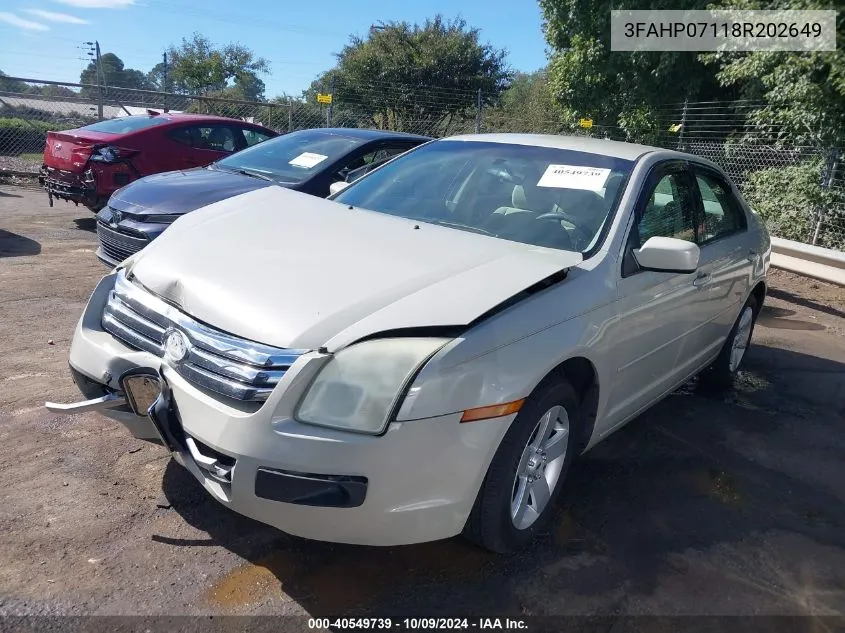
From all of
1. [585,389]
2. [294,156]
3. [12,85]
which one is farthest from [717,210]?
[12,85]

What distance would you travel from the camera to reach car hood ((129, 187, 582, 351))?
2.43m

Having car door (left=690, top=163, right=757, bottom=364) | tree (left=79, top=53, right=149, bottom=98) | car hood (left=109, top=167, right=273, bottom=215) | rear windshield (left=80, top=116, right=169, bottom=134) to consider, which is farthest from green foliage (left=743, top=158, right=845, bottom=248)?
tree (left=79, top=53, right=149, bottom=98)

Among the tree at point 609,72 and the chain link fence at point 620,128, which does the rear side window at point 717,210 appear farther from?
the tree at point 609,72

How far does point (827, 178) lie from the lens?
9.88 m

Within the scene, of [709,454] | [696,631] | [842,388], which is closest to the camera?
[696,631]

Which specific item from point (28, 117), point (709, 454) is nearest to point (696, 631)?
point (709, 454)

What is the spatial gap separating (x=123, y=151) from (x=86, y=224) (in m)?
1.42

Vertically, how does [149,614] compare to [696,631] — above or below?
above

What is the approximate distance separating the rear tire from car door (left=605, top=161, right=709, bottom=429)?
0.81m

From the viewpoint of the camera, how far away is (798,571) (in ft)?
9.68

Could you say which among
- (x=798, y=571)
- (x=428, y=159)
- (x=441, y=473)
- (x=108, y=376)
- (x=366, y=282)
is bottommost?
(x=798, y=571)

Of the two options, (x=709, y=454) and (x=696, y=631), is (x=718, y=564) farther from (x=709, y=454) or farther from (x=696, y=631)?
(x=709, y=454)

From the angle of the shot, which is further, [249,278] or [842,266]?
[842,266]

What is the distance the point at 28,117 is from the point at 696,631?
16.2 metres
